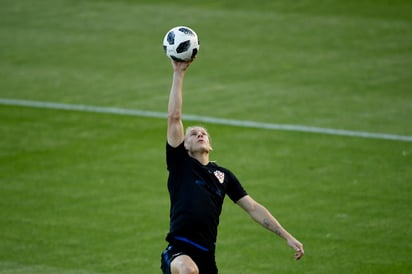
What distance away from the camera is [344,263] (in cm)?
1307

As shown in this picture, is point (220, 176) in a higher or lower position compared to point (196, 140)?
lower

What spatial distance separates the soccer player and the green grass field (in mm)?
2882

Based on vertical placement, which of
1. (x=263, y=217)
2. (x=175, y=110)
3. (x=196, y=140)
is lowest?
(x=263, y=217)

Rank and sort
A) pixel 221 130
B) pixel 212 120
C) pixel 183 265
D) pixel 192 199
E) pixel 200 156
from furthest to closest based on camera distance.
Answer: pixel 212 120 < pixel 221 130 < pixel 200 156 < pixel 192 199 < pixel 183 265

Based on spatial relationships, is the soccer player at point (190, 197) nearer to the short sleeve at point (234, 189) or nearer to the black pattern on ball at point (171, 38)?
the short sleeve at point (234, 189)

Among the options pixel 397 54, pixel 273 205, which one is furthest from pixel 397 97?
pixel 273 205

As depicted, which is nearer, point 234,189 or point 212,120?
point 234,189

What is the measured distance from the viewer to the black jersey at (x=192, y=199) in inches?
400

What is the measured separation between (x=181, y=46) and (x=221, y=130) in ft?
31.1

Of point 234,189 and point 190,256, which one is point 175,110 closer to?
point 234,189

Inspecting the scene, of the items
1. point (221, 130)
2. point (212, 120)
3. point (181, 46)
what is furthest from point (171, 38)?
point (212, 120)

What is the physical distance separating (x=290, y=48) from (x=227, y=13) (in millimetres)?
4328

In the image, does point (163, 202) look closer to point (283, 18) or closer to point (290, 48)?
point (290, 48)

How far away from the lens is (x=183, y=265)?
1001 centimetres
